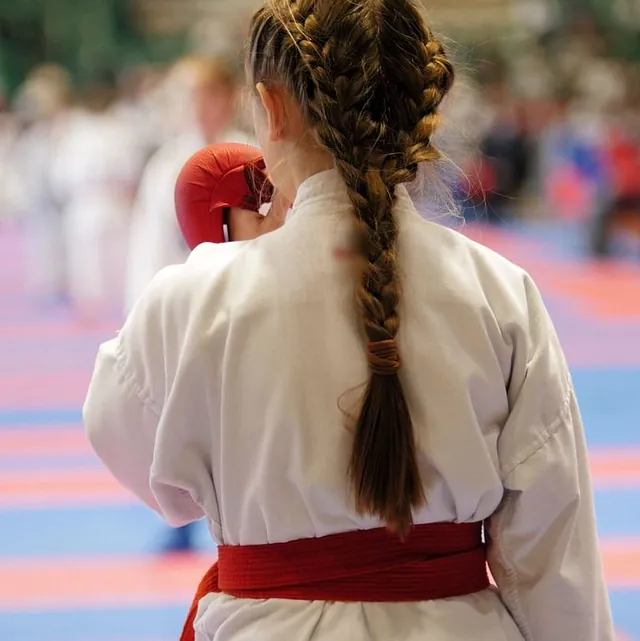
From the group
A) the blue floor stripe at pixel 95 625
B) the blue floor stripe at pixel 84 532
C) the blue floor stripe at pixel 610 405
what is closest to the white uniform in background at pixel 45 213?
the blue floor stripe at pixel 610 405

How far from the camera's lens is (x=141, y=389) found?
1.53 m

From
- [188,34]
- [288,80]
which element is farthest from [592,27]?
[288,80]

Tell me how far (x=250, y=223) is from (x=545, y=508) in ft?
2.31

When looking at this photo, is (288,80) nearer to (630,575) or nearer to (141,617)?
(141,617)

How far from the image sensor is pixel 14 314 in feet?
31.2

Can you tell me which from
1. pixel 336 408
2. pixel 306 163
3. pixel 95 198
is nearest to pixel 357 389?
pixel 336 408


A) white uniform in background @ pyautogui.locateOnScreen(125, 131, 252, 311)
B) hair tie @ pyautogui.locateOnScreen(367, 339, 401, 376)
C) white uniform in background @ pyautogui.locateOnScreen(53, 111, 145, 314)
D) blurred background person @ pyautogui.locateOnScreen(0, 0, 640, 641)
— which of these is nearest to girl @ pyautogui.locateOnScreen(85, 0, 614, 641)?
hair tie @ pyautogui.locateOnScreen(367, 339, 401, 376)

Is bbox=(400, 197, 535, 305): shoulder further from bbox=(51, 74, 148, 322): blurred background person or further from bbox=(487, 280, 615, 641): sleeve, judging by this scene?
bbox=(51, 74, 148, 322): blurred background person

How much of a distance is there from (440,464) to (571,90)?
17866 mm

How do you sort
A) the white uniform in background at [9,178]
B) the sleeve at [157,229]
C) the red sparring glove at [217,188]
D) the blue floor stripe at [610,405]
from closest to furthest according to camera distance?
1. the red sparring glove at [217,188]
2. the sleeve at [157,229]
3. the blue floor stripe at [610,405]
4. the white uniform in background at [9,178]

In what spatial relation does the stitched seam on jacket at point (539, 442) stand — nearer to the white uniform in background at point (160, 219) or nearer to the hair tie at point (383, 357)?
the hair tie at point (383, 357)

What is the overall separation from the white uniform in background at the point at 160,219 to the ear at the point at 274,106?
2296 millimetres

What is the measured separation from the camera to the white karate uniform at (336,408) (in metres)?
1.46

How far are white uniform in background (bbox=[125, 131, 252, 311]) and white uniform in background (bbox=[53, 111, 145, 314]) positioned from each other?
423 centimetres
